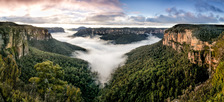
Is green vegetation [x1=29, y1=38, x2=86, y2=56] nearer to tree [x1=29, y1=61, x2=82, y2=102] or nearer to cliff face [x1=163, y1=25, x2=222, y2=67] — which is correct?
tree [x1=29, y1=61, x2=82, y2=102]

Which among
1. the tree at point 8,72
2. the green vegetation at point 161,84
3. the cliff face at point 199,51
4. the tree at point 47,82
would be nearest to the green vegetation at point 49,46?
the tree at point 8,72

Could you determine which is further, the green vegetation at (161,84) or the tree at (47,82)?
the green vegetation at (161,84)

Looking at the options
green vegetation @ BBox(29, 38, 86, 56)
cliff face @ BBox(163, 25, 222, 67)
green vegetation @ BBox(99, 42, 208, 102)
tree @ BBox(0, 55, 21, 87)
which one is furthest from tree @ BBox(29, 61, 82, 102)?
green vegetation @ BBox(29, 38, 86, 56)

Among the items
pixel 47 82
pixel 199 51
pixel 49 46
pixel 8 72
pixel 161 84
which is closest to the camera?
pixel 47 82

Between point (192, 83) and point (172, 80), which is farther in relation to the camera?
point (172, 80)

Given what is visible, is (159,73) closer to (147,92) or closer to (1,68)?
(147,92)

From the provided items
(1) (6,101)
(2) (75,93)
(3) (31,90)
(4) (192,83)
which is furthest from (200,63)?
(1) (6,101)

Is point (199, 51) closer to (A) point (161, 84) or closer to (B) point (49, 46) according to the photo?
(A) point (161, 84)

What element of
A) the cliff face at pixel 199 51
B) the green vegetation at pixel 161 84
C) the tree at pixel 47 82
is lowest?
the green vegetation at pixel 161 84

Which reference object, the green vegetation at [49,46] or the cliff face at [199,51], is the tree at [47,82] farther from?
the green vegetation at [49,46]

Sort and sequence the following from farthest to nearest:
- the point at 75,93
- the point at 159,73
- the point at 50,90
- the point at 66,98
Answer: the point at 159,73 < the point at 75,93 < the point at 66,98 < the point at 50,90

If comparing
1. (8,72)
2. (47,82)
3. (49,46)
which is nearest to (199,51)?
(47,82)
